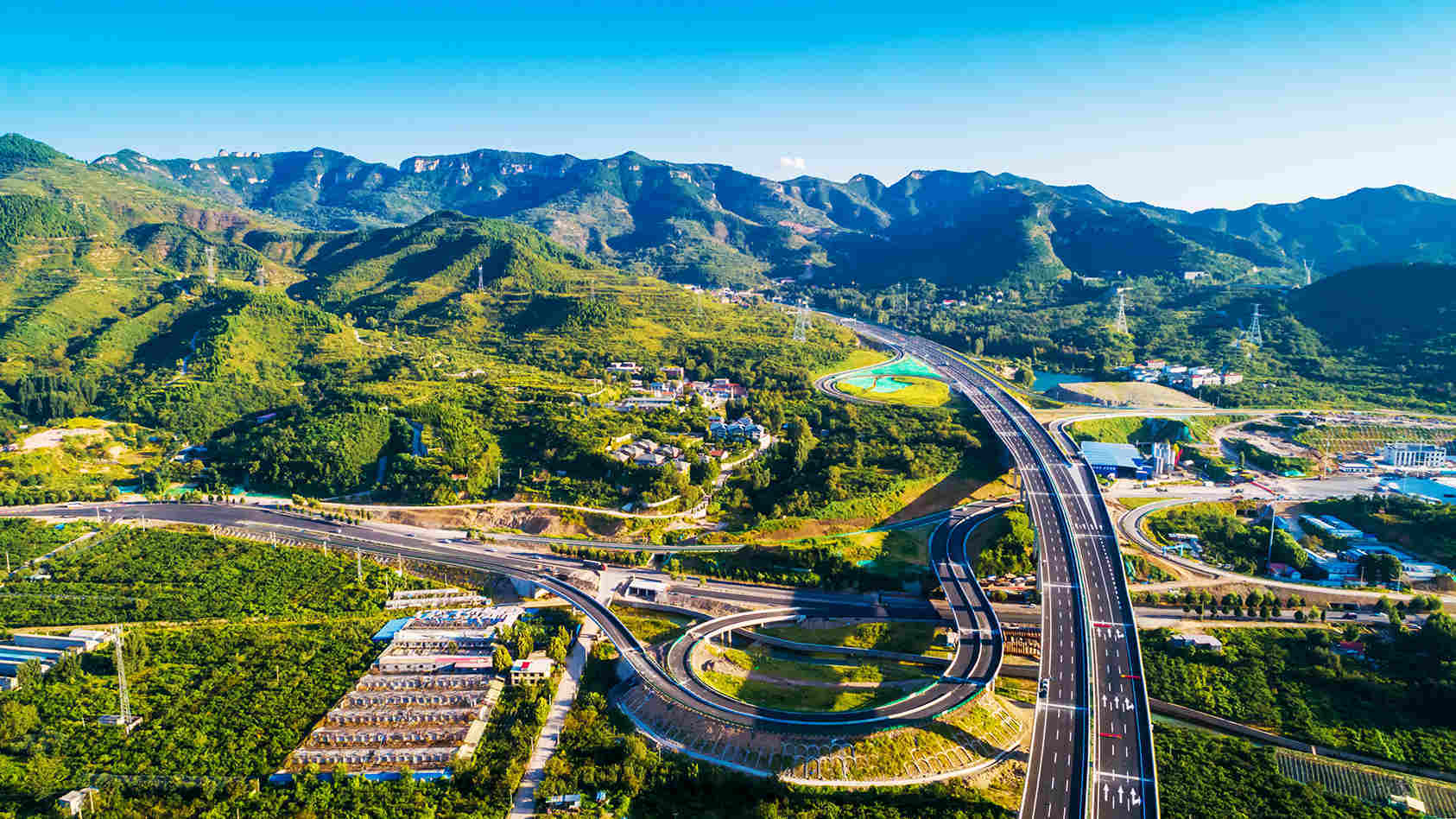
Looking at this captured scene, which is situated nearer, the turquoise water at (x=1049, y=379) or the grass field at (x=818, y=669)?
the grass field at (x=818, y=669)

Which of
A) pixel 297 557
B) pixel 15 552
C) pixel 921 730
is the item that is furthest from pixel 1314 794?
pixel 15 552

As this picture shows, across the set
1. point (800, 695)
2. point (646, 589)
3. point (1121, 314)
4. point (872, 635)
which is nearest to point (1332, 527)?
point (872, 635)

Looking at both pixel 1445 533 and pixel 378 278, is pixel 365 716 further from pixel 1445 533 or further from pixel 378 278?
pixel 378 278

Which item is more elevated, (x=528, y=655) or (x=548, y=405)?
(x=548, y=405)

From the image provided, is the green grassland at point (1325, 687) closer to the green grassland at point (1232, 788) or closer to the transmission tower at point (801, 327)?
the green grassland at point (1232, 788)

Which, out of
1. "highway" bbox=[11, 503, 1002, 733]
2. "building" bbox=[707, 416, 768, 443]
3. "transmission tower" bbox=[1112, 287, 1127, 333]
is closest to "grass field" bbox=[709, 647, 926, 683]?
"highway" bbox=[11, 503, 1002, 733]

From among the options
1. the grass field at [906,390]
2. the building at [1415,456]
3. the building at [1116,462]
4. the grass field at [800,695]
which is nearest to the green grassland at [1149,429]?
the building at [1116,462]

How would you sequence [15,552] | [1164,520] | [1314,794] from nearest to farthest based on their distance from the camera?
[1314,794]
[15,552]
[1164,520]
